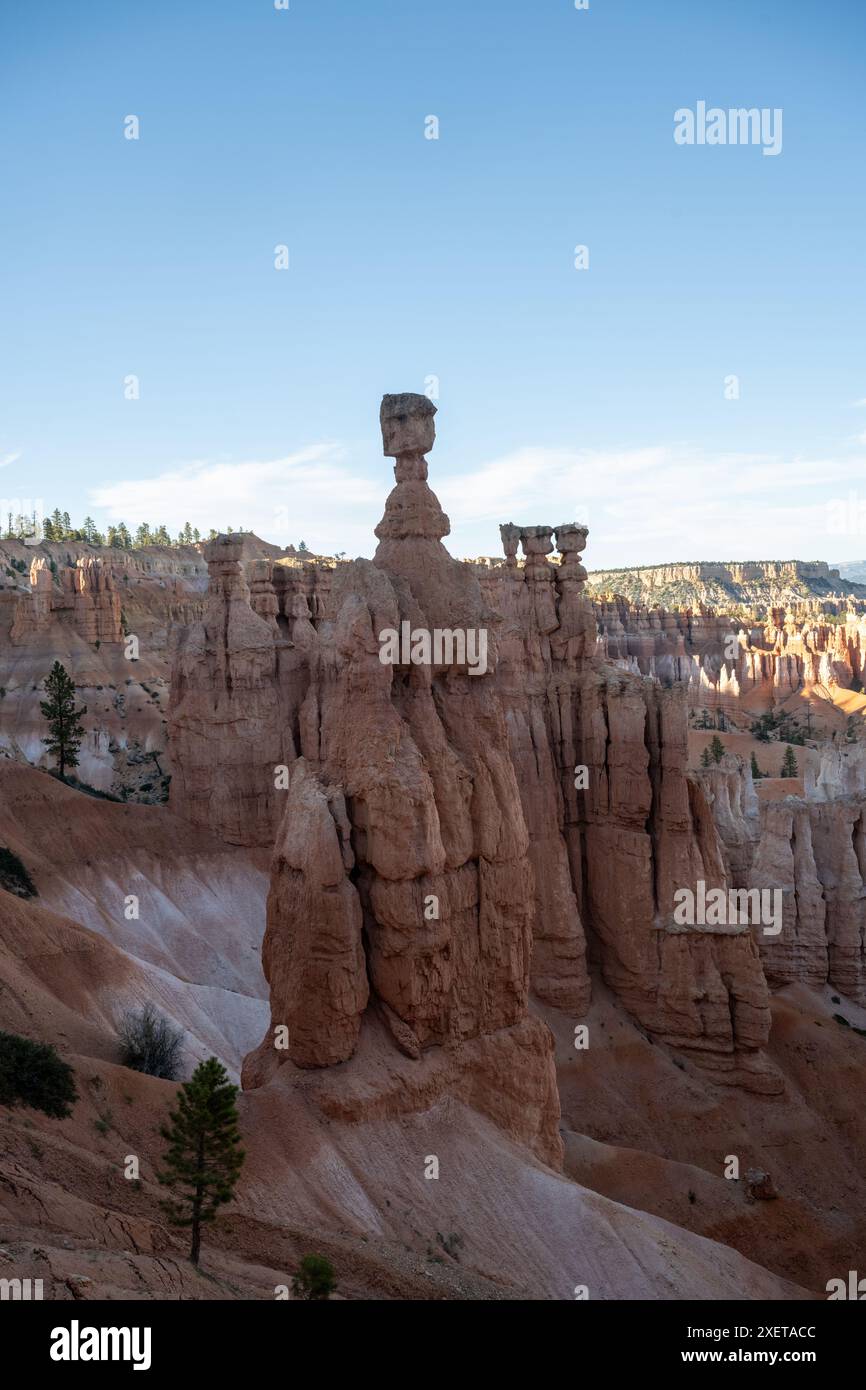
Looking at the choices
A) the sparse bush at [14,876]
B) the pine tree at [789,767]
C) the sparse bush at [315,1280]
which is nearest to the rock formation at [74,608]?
the sparse bush at [14,876]

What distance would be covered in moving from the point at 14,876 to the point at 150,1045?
13.4 meters

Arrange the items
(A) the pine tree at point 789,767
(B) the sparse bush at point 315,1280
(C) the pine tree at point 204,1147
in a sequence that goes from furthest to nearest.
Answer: (A) the pine tree at point 789,767
(C) the pine tree at point 204,1147
(B) the sparse bush at point 315,1280

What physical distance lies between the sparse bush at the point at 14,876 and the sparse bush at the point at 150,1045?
917 cm

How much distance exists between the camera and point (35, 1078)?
1588 cm

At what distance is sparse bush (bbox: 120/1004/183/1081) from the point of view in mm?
21609

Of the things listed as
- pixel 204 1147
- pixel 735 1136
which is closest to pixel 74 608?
pixel 735 1136

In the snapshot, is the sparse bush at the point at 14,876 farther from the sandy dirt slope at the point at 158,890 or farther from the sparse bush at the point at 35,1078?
the sparse bush at the point at 35,1078

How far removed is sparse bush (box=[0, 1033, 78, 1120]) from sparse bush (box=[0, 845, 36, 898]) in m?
16.7

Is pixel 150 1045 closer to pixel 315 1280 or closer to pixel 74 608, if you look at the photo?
pixel 315 1280

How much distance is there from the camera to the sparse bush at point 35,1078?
15367mm

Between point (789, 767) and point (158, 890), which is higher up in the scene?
point (789, 767)

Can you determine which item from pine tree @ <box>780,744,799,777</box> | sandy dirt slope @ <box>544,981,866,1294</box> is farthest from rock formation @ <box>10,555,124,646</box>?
sandy dirt slope @ <box>544,981,866,1294</box>

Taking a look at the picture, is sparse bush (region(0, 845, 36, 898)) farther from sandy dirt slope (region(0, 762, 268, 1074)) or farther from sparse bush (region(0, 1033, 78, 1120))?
sparse bush (region(0, 1033, 78, 1120))

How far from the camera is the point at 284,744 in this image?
4275 centimetres
